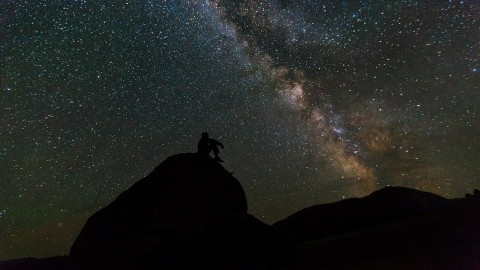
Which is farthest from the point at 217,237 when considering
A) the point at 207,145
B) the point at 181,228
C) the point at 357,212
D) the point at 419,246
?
the point at 357,212

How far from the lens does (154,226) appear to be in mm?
11820

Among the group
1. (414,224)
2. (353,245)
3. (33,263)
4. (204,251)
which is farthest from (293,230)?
(33,263)

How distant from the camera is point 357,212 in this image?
18.5 m

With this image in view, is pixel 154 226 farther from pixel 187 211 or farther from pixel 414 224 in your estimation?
pixel 414 224

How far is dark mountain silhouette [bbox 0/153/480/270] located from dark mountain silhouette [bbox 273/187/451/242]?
4.20m

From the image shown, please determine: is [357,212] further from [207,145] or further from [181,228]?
[181,228]

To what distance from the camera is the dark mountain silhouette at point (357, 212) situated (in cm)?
1748

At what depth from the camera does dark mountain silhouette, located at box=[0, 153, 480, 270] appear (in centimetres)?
1047

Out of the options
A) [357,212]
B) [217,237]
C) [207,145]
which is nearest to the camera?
[217,237]

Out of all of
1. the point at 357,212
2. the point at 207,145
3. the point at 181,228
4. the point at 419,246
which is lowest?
the point at 419,246

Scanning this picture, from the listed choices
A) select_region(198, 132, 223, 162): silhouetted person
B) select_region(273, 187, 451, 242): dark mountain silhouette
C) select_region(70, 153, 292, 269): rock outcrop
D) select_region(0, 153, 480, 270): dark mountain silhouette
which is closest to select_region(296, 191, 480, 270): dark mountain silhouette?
select_region(0, 153, 480, 270): dark mountain silhouette

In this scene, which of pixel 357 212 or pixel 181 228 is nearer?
pixel 181 228

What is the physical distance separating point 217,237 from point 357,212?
10515 millimetres

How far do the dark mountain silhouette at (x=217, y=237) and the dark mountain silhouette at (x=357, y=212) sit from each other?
420 cm
